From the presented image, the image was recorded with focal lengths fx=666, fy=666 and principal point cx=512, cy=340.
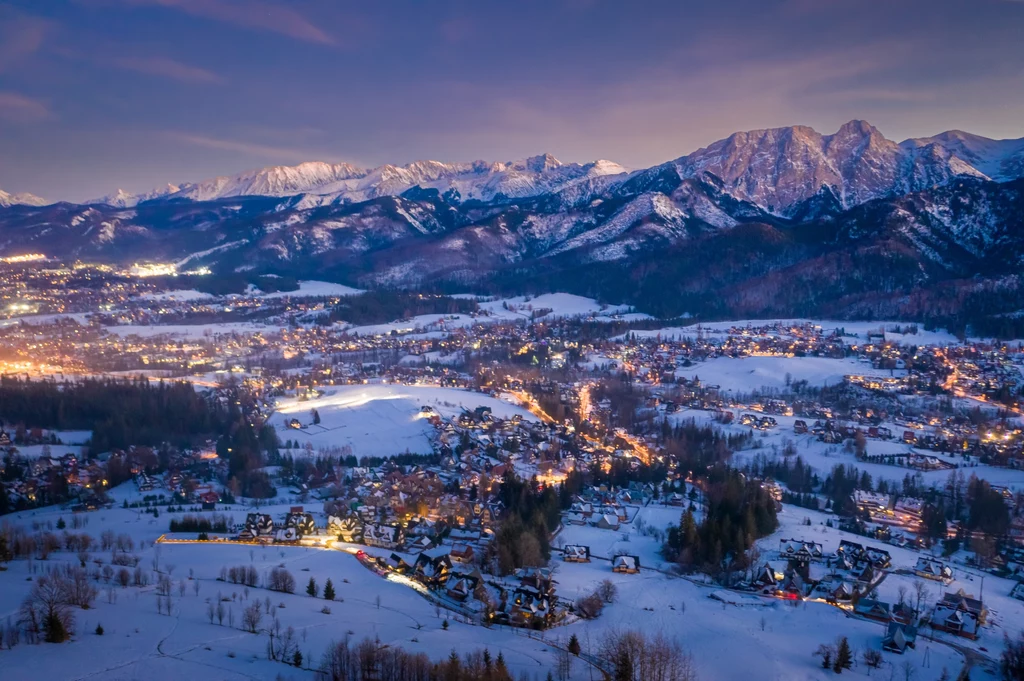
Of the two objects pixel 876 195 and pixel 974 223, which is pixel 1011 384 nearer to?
pixel 974 223

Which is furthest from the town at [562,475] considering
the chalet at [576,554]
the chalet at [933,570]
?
the chalet at [933,570]

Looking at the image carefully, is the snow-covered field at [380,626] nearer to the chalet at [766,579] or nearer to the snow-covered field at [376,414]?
the chalet at [766,579]

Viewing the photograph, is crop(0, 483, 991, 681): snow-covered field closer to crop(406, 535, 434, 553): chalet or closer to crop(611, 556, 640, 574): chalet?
crop(611, 556, 640, 574): chalet

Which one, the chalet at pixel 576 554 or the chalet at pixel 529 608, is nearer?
the chalet at pixel 529 608

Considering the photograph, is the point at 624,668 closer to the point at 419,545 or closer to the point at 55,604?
the point at 419,545

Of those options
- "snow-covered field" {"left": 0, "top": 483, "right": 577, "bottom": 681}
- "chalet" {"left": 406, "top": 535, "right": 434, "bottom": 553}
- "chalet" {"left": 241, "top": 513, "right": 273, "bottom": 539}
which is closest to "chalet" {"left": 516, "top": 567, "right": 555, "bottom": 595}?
"snow-covered field" {"left": 0, "top": 483, "right": 577, "bottom": 681}

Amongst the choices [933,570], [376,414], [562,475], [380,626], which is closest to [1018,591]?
[933,570]

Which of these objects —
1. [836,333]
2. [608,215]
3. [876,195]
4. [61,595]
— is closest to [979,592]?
[61,595]
